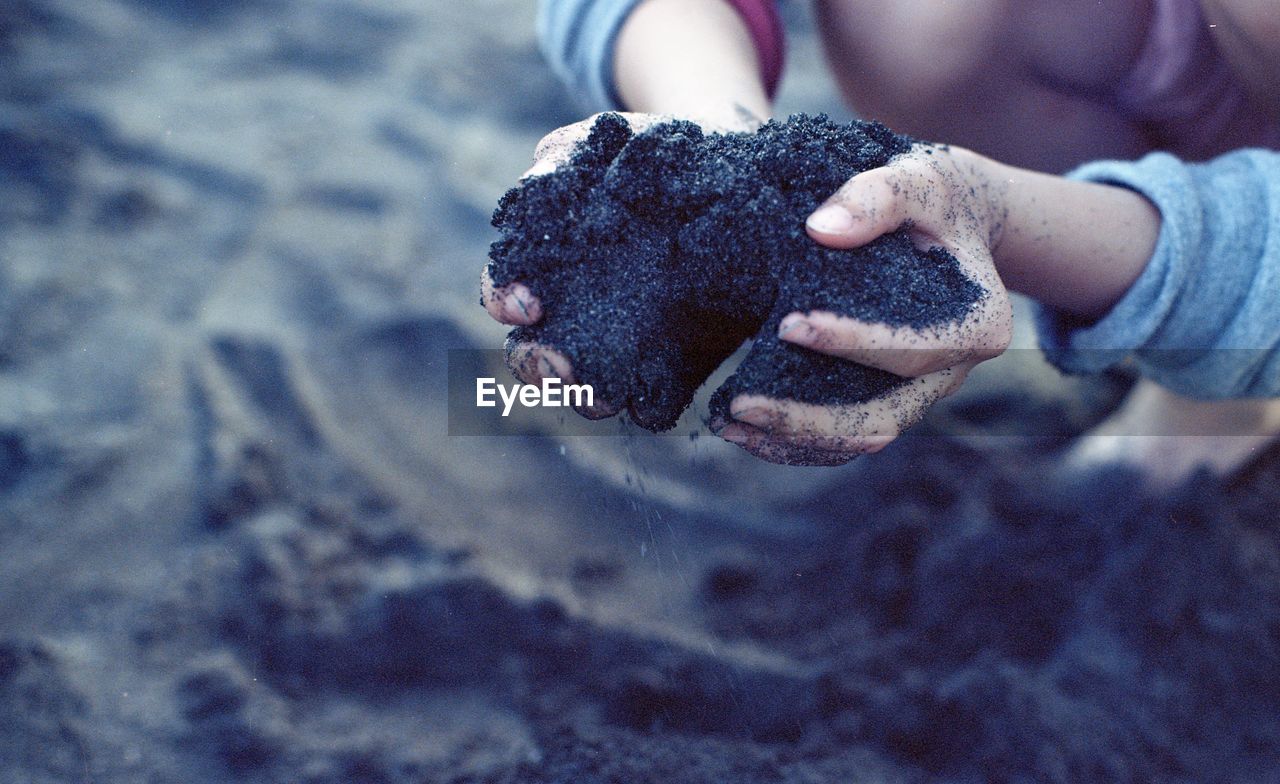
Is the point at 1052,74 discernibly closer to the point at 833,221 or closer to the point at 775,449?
the point at 833,221

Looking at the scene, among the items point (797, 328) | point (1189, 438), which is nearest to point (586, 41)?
point (797, 328)

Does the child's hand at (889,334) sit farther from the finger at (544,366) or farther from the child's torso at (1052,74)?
the child's torso at (1052,74)

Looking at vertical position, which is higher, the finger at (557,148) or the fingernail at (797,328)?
the finger at (557,148)

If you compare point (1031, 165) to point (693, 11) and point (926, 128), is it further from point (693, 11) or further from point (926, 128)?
point (693, 11)

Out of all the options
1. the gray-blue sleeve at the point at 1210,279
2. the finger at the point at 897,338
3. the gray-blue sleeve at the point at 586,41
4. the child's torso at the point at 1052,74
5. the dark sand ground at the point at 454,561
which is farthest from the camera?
the gray-blue sleeve at the point at 586,41

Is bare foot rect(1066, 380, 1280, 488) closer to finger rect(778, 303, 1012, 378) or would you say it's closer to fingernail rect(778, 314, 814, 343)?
finger rect(778, 303, 1012, 378)

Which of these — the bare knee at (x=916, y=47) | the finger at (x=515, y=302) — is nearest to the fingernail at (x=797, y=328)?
the finger at (x=515, y=302)

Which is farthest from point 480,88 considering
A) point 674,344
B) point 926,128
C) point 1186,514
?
point 1186,514
